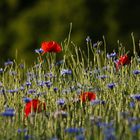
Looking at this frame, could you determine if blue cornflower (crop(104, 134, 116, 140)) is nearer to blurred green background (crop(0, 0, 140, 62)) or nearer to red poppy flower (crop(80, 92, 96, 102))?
red poppy flower (crop(80, 92, 96, 102))

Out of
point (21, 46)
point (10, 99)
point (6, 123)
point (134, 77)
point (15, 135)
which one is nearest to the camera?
point (15, 135)

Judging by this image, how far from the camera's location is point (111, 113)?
4.55 metres

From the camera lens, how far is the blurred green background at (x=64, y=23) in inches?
473

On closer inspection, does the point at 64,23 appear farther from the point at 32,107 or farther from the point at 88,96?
the point at 32,107

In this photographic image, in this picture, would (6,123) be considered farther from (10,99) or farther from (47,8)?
(47,8)

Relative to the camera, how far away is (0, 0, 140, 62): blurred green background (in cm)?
1202

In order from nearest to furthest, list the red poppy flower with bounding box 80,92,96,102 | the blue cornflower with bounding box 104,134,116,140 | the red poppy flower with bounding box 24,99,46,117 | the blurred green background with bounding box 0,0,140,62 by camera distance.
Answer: the blue cornflower with bounding box 104,134,116,140 < the red poppy flower with bounding box 24,99,46,117 < the red poppy flower with bounding box 80,92,96,102 < the blurred green background with bounding box 0,0,140,62

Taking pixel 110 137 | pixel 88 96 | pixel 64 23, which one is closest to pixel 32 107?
pixel 88 96

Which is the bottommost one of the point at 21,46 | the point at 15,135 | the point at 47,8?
the point at 15,135

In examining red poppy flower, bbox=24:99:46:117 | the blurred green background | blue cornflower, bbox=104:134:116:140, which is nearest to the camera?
blue cornflower, bbox=104:134:116:140

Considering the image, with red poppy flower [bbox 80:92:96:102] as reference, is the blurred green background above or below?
above

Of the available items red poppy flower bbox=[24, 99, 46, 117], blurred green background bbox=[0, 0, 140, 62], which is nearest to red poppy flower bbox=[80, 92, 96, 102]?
red poppy flower bbox=[24, 99, 46, 117]

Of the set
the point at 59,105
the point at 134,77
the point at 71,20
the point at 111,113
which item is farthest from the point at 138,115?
the point at 71,20

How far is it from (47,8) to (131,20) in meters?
1.69
